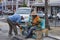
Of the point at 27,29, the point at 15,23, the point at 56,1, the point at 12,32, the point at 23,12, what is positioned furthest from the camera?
the point at 56,1

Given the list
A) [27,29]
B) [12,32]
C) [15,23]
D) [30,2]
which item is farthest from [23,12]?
[30,2]

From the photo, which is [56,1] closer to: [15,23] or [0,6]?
[0,6]

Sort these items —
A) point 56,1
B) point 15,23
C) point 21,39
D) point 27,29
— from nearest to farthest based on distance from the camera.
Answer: point 21,39, point 27,29, point 15,23, point 56,1

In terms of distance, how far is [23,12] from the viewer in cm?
2605

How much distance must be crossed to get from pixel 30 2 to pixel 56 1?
66.3 ft

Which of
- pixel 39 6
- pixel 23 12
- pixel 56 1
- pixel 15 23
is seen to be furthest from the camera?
pixel 39 6

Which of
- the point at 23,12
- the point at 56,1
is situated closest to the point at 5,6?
the point at 56,1

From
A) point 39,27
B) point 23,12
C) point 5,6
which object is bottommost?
point 5,6

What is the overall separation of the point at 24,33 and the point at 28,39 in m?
1.61

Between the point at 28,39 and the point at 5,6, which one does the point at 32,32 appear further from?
the point at 5,6

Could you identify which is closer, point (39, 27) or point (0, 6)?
point (39, 27)

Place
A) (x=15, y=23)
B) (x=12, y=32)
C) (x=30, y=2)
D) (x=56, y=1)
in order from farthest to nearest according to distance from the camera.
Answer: (x=30, y=2)
(x=56, y=1)
(x=12, y=32)
(x=15, y=23)

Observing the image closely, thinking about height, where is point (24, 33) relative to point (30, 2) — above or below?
above

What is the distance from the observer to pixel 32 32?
38.4 feet
